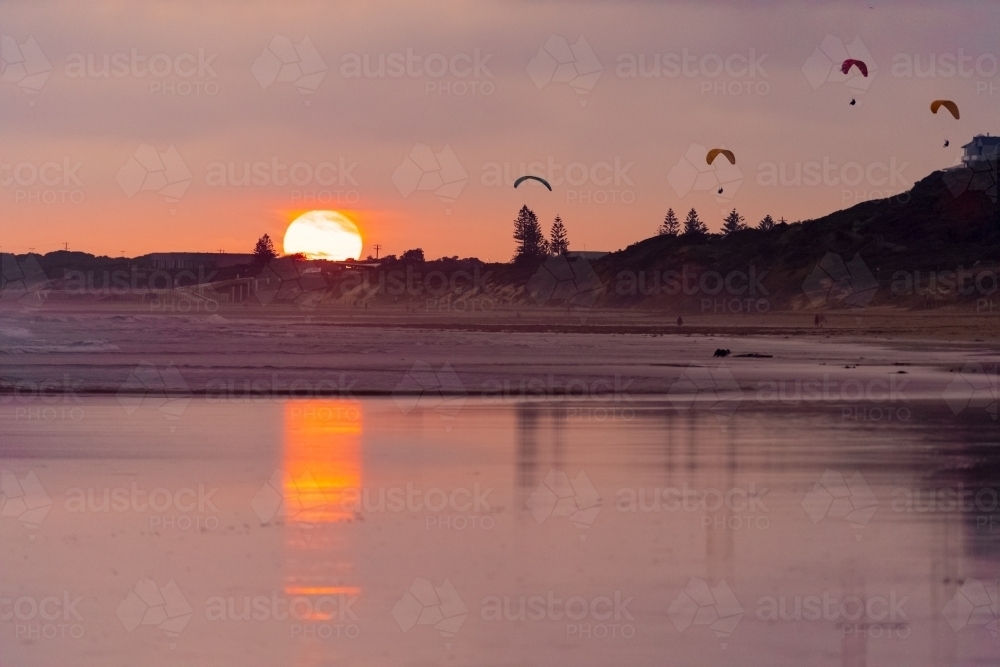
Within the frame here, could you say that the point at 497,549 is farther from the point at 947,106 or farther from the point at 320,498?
the point at 947,106

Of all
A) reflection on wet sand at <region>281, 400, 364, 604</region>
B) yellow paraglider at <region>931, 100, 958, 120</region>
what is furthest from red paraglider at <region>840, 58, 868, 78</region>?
reflection on wet sand at <region>281, 400, 364, 604</region>

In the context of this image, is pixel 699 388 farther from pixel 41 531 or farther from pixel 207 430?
pixel 41 531

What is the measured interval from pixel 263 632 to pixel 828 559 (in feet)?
18.1

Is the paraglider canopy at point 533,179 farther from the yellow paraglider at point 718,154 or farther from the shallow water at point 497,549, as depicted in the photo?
the shallow water at point 497,549

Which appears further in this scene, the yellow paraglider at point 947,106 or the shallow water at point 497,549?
the yellow paraglider at point 947,106

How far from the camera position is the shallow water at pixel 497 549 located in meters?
9.48

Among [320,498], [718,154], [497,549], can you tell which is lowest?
[497,549]

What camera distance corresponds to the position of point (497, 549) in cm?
1275

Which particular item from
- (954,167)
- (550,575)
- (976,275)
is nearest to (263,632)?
(550,575)

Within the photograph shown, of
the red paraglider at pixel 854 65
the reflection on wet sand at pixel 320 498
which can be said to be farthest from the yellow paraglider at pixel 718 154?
the reflection on wet sand at pixel 320 498

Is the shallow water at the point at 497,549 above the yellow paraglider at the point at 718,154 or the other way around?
the other way around

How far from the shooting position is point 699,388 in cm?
3622

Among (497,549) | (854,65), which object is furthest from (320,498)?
(854,65)

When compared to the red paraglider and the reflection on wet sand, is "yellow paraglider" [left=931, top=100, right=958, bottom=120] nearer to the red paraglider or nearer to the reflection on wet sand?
the red paraglider
